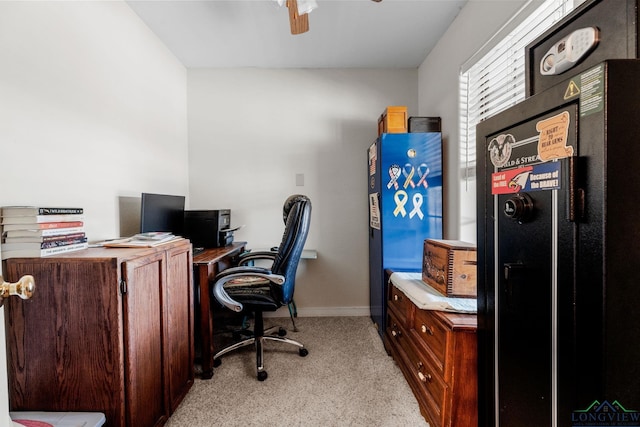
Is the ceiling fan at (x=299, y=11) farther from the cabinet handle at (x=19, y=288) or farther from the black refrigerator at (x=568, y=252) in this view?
the cabinet handle at (x=19, y=288)

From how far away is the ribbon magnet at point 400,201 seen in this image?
7.27 feet

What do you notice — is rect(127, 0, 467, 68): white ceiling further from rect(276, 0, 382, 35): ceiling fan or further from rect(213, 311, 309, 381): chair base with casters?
rect(213, 311, 309, 381): chair base with casters

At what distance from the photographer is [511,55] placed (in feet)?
5.29

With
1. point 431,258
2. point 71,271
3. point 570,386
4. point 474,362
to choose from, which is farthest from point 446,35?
point 71,271

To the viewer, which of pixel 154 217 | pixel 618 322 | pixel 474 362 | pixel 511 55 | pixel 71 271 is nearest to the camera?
pixel 618 322

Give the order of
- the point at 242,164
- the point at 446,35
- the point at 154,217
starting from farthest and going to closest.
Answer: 1. the point at 242,164
2. the point at 446,35
3. the point at 154,217

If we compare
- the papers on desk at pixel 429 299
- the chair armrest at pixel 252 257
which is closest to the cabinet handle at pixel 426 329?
the papers on desk at pixel 429 299

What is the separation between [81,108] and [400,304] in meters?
2.28

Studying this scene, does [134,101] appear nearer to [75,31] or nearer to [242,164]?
[75,31]

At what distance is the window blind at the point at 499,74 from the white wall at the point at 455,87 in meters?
0.07

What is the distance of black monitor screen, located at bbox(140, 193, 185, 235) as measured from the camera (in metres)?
1.89

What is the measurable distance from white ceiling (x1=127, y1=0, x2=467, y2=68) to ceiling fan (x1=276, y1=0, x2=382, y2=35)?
47 centimetres

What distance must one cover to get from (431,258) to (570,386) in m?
1.12

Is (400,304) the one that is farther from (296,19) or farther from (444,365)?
(296,19)
